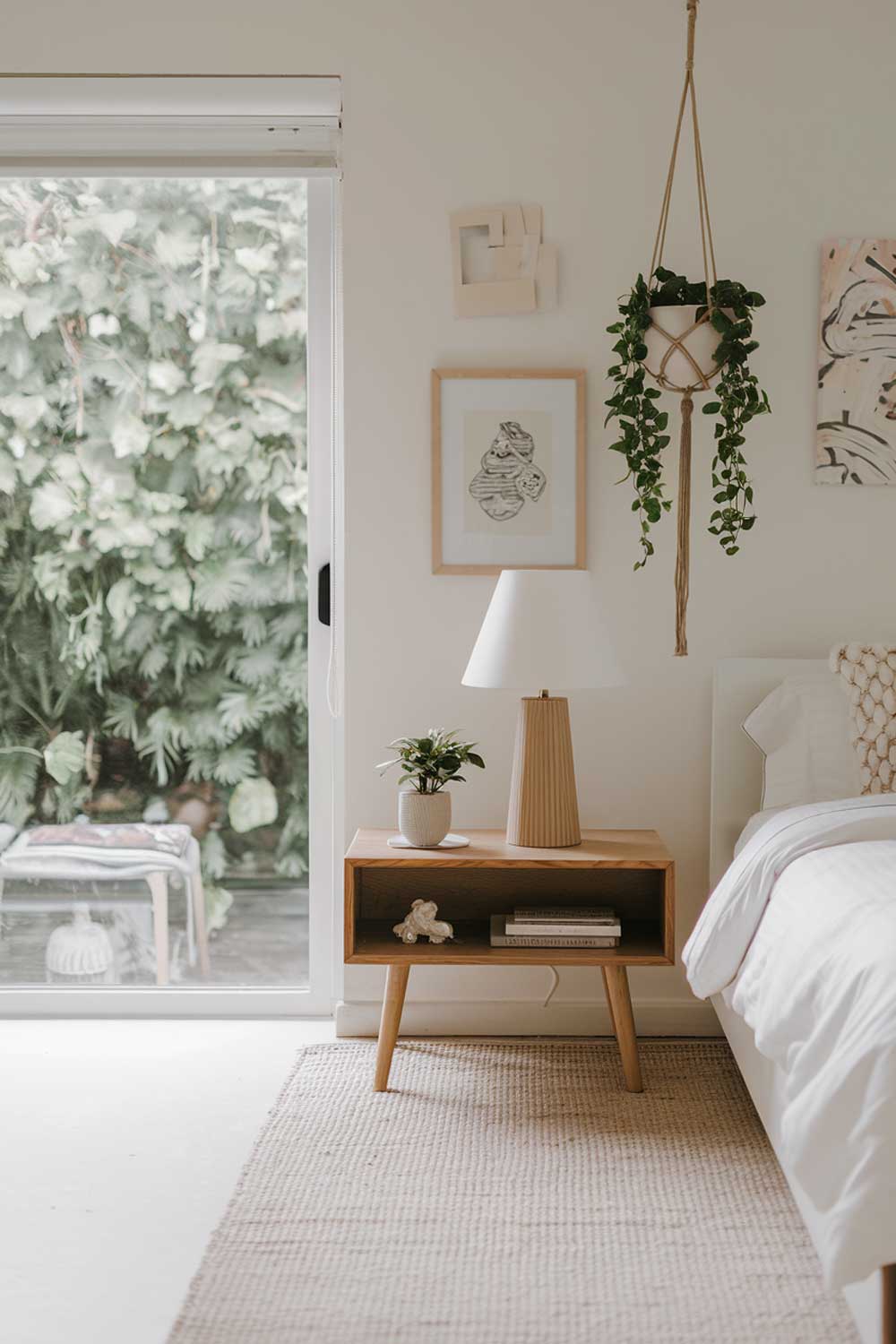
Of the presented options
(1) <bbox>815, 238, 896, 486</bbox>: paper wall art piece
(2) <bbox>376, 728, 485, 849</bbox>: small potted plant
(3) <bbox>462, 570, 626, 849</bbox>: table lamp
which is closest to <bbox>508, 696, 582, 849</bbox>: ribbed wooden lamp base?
(3) <bbox>462, 570, 626, 849</bbox>: table lamp

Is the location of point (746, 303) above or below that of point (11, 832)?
above

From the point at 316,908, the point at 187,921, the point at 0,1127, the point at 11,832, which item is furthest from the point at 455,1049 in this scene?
the point at 11,832

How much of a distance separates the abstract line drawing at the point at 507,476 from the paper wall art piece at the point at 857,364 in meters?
0.63

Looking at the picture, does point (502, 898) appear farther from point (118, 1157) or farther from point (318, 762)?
point (118, 1157)

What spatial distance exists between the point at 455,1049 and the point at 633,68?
2.17 m

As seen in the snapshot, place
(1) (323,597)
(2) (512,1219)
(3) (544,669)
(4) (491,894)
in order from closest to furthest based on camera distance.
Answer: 1. (2) (512,1219)
2. (3) (544,669)
3. (4) (491,894)
4. (1) (323,597)

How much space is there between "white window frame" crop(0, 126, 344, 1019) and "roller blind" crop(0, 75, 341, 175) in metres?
0.06

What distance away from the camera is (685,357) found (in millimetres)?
2539

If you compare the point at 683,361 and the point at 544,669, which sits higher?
the point at 683,361

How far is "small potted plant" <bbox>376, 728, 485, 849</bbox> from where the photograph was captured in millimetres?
2453

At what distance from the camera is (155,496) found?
2941mm

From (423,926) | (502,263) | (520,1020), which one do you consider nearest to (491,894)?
(423,926)

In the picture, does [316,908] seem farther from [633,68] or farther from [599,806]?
[633,68]

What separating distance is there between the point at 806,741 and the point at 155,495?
5.26 ft
